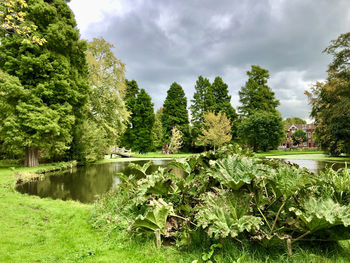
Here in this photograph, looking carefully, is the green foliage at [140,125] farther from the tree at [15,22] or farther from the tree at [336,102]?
the tree at [15,22]

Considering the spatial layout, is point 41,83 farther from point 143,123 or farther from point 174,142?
point 143,123

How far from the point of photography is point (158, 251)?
2.86 meters

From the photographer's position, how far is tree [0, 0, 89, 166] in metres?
12.0

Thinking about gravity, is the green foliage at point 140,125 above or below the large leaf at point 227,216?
above

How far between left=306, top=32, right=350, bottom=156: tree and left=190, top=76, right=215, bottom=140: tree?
17523 millimetres

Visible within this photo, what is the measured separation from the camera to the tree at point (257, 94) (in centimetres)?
3697

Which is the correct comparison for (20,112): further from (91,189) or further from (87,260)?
(87,260)

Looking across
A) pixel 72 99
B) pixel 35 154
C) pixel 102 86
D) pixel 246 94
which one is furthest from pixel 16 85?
pixel 246 94

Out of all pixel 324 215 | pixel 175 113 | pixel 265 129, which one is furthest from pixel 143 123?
pixel 324 215

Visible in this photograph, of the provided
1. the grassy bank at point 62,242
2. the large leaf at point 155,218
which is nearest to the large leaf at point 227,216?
the large leaf at point 155,218

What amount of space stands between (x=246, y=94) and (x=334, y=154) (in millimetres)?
18510

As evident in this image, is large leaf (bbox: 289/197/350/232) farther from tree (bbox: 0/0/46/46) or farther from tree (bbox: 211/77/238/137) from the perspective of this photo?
tree (bbox: 211/77/238/137)

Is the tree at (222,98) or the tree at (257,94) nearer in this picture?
the tree at (257,94)

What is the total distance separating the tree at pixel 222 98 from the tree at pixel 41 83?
28774mm
